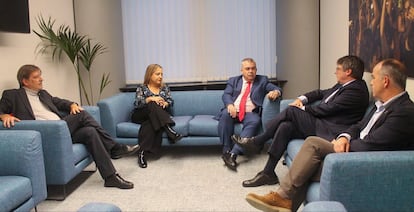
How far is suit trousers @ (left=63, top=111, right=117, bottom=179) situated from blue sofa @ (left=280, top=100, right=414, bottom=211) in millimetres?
2053

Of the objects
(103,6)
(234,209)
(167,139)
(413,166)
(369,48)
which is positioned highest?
(103,6)

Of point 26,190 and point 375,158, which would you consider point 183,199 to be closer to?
point 26,190

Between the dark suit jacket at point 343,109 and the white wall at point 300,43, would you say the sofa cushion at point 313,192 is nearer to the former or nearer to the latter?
the dark suit jacket at point 343,109

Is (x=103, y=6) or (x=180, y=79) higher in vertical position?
(x=103, y=6)

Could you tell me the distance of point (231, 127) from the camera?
3.98 metres

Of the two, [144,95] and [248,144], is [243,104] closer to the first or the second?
[248,144]

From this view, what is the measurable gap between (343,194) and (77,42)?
3.65m

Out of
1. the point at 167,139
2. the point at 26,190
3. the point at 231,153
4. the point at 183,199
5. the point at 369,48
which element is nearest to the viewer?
the point at 26,190

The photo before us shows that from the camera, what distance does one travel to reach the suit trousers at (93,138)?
3326mm

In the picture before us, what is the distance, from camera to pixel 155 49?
216 inches

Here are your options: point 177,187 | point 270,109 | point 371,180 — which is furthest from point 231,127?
point 371,180

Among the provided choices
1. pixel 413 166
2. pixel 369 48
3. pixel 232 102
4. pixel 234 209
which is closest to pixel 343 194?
pixel 413 166

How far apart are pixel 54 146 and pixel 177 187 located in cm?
108

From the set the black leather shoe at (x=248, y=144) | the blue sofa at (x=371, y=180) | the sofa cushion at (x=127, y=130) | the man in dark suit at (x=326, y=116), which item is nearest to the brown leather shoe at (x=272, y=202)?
the blue sofa at (x=371, y=180)
